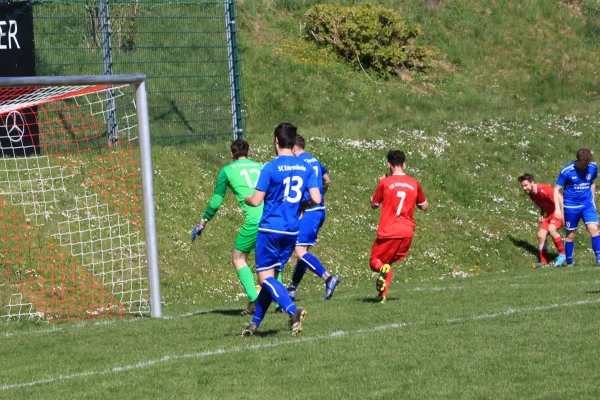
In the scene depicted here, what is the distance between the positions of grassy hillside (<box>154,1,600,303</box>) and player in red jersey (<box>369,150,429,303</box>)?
407 cm

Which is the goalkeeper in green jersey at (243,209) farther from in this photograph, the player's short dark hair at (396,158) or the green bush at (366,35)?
the green bush at (366,35)

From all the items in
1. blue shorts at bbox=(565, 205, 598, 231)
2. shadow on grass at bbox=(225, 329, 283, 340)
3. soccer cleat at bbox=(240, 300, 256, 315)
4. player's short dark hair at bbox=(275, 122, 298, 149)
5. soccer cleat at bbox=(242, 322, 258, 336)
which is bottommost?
blue shorts at bbox=(565, 205, 598, 231)

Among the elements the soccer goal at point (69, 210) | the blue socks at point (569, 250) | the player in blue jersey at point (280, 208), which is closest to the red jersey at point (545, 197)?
Result: the blue socks at point (569, 250)

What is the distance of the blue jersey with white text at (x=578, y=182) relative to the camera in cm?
1772

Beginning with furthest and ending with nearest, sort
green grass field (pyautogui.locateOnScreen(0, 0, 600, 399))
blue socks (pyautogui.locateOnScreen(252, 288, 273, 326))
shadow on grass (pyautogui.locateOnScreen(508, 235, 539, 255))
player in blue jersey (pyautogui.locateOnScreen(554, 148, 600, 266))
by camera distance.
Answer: shadow on grass (pyautogui.locateOnScreen(508, 235, 539, 255)) → player in blue jersey (pyautogui.locateOnScreen(554, 148, 600, 266)) → blue socks (pyautogui.locateOnScreen(252, 288, 273, 326)) → green grass field (pyautogui.locateOnScreen(0, 0, 600, 399))

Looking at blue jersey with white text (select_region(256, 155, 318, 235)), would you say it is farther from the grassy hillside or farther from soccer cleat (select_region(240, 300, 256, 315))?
the grassy hillside

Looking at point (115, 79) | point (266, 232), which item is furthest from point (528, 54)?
point (266, 232)

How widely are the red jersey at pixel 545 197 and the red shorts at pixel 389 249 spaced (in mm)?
7900

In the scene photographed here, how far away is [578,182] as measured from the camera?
1780 centimetres

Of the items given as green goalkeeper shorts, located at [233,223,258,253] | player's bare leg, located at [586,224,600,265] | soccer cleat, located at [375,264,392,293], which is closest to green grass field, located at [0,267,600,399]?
soccer cleat, located at [375,264,392,293]

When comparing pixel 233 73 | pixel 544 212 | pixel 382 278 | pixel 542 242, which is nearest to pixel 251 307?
pixel 382 278

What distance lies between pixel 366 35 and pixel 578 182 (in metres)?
11.4

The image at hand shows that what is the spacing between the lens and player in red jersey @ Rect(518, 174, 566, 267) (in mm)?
19312

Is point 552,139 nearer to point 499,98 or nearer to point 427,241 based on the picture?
point 499,98
